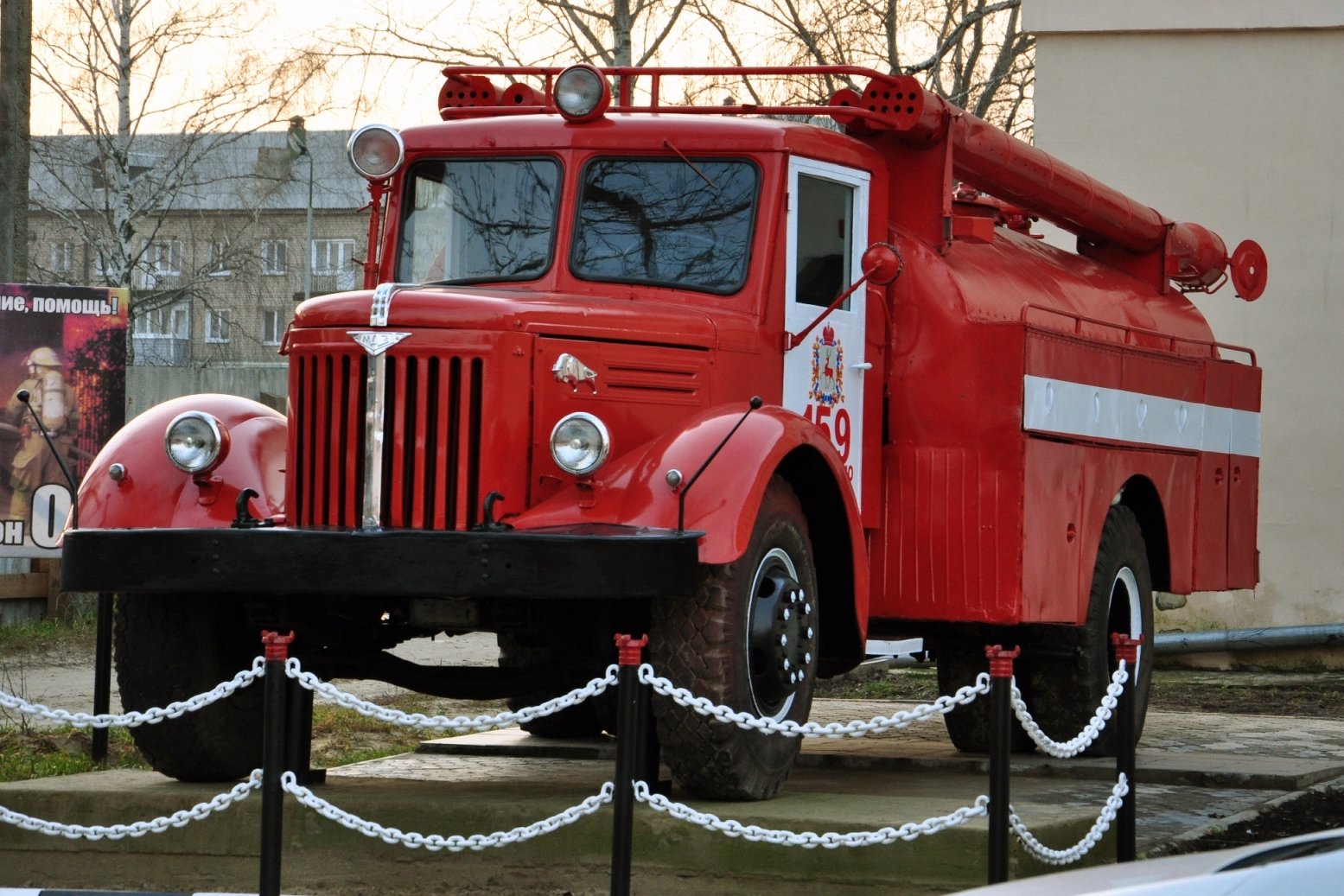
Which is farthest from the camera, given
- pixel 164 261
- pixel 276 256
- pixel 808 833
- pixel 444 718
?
pixel 276 256

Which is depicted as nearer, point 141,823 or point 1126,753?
point 141,823

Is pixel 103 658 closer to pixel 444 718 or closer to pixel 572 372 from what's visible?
pixel 572 372

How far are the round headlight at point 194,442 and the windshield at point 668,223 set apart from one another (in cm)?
162

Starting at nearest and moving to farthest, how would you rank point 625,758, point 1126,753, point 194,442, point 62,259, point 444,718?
point 625,758 < point 444,718 < point 1126,753 < point 194,442 < point 62,259

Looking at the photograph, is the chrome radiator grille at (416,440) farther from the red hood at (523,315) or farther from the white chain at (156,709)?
the white chain at (156,709)

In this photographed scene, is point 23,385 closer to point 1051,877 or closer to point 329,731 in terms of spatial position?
point 329,731

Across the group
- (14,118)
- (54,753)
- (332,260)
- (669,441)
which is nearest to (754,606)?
(669,441)

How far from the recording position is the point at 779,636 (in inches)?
301

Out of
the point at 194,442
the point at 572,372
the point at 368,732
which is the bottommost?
the point at 368,732

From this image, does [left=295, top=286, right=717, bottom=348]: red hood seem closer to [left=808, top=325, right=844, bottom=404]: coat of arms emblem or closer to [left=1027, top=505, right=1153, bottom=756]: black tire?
[left=808, top=325, right=844, bottom=404]: coat of arms emblem

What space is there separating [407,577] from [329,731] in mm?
5542

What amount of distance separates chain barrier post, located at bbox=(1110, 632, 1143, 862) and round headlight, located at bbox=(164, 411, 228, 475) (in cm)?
339

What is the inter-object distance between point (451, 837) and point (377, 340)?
176 centimetres

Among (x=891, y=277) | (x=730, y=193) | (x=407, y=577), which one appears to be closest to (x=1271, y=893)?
(x=407, y=577)
